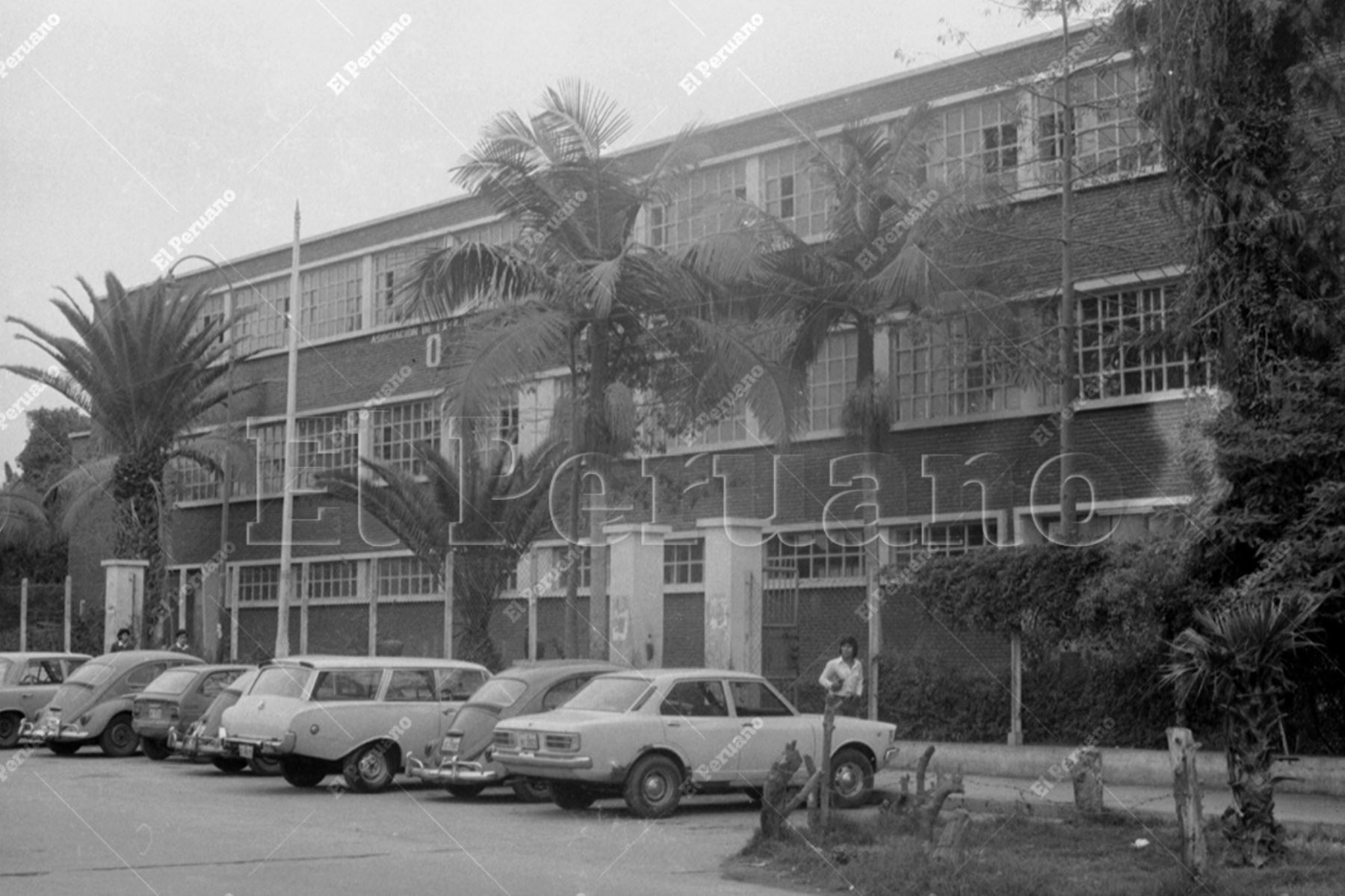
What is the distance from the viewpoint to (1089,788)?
1481 centimetres

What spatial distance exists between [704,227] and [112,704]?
36.6 ft

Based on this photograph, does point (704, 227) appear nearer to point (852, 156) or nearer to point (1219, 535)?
point (852, 156)

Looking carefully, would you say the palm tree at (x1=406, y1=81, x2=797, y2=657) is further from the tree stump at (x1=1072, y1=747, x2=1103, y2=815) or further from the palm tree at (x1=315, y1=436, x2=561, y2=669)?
the tree stump at (x1=1072, y1=747, x2=1103, y2=815)

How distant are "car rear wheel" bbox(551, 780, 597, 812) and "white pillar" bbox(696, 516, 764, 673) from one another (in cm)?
Answer: 705

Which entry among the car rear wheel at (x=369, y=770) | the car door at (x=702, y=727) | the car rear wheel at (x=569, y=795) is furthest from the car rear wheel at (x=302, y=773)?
the car door at (x=702, y=727)

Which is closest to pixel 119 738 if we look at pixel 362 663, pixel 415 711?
pixel 362 663

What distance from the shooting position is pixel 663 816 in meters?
16.9

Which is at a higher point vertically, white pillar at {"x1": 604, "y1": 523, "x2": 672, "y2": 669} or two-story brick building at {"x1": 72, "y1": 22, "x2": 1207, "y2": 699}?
two-story brick building at {"x1": 72, "y1": 22, "x2": 1207, "y2": 699}

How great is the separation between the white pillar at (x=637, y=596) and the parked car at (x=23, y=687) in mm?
8794

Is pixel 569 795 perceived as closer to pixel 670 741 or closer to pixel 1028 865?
pixel 670 741

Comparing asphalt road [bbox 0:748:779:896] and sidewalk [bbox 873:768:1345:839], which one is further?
sidewalk [bbox 873:768:1345:839]

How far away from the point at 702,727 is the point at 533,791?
2310mm

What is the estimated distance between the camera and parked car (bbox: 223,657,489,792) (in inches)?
763

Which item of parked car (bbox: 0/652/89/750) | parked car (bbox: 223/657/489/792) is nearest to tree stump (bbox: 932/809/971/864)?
parked car (bbox: 223/657/489/792)
